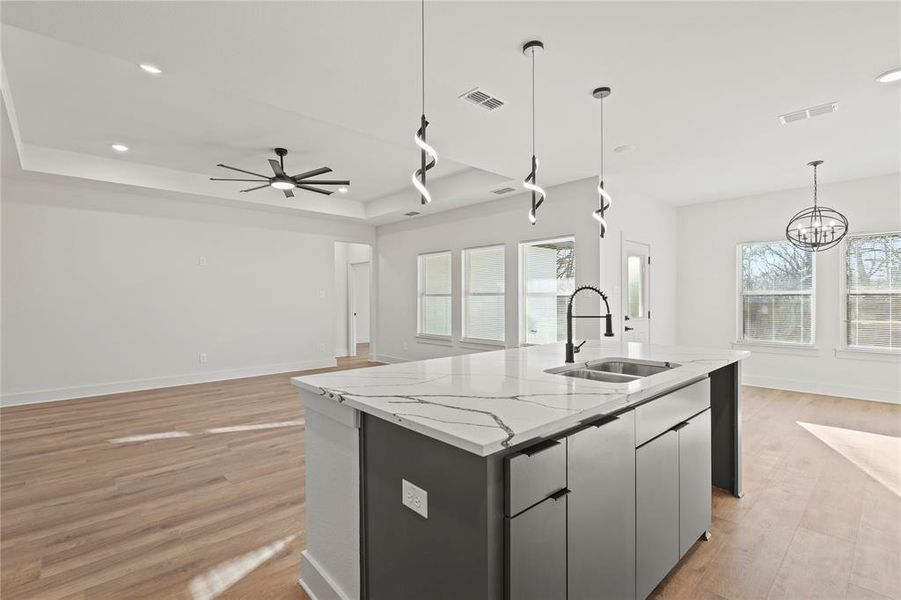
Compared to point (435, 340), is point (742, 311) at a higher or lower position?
higher

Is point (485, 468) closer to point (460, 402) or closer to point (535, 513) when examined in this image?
point (535, 513)

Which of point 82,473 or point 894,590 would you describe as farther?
point 82,473

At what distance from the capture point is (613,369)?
8.29 feet

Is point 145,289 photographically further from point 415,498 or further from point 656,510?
point 656,510

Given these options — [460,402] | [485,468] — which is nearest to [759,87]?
[460,402]

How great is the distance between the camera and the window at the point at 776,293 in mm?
5633

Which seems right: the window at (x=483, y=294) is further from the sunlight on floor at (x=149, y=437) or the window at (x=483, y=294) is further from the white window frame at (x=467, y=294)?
the sunlight on floor at (x=149, y=437)

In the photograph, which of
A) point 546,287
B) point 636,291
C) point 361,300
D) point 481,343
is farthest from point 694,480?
point 361,300

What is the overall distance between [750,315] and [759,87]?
4.23 metres

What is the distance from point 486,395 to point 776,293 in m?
6.14

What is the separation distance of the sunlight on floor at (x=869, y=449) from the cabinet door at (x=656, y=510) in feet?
6.74

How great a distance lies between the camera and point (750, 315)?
6.11 metres

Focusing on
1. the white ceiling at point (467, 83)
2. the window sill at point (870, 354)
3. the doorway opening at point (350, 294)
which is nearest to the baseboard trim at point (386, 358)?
the doorway opening at point (350, 294)

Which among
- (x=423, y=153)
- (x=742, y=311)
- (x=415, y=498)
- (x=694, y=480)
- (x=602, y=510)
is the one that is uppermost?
(x=423, y=153)
